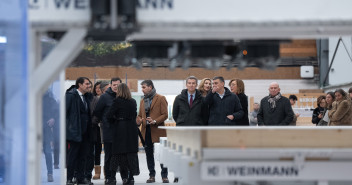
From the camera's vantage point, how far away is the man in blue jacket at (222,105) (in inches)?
458

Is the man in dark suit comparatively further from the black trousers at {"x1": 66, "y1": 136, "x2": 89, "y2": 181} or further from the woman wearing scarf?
the woman wearing scarf

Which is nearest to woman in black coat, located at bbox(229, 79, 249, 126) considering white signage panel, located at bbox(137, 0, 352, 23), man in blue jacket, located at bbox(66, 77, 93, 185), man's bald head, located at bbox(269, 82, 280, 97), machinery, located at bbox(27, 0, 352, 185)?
man's bald head, located at bbox(269, 82, 280, 97)

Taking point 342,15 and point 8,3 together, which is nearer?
point 8,3

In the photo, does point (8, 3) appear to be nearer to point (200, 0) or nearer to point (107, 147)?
point (200, 0)

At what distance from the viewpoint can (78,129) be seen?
12.1m

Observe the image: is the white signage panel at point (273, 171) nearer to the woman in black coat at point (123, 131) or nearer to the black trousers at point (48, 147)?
the black trousers at point (48, 147)

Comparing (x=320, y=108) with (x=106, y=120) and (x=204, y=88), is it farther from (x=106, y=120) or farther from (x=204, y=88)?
(x=106, y=120)

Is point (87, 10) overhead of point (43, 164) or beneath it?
overhead

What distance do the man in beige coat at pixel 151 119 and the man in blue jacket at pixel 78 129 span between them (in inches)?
35.9

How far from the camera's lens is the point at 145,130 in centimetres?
1305

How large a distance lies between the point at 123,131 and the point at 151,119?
106cm

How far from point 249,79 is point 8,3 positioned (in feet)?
73.6

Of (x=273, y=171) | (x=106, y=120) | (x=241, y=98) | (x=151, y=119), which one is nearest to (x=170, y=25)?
(x=273, y=171)

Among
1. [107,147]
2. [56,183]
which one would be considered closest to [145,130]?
[107,147]
